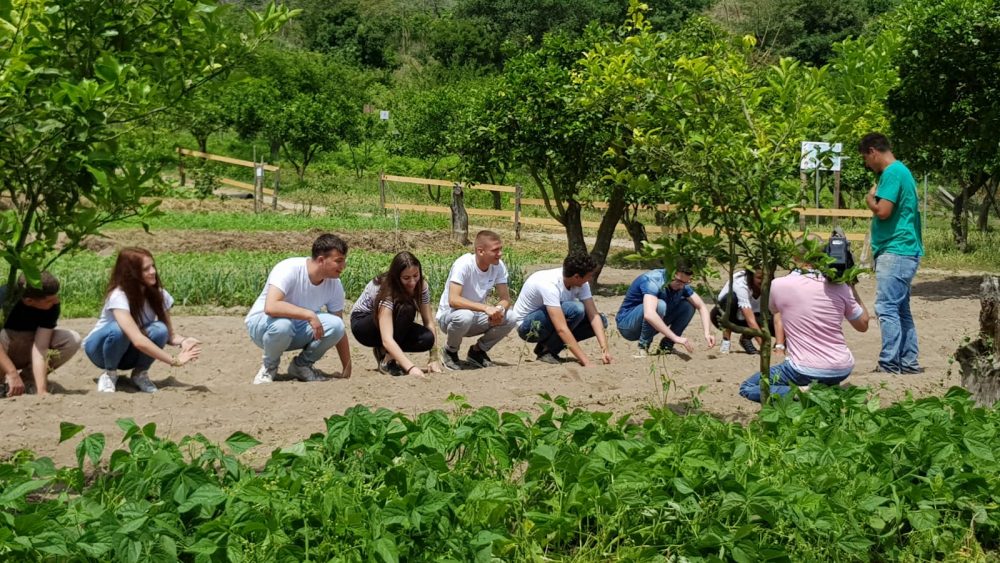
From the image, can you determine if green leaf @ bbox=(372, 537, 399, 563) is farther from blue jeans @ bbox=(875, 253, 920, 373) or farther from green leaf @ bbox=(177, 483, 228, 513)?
blue jeans @ bbox=(875, 253, 920, 373)

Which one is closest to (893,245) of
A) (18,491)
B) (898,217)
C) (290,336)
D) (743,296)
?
(898,217)

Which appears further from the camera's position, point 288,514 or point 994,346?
point 994,346

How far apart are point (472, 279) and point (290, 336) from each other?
1.46 meters

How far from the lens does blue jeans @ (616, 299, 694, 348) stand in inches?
337

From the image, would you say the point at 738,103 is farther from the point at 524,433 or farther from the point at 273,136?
the point at 273,136

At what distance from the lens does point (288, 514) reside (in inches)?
146

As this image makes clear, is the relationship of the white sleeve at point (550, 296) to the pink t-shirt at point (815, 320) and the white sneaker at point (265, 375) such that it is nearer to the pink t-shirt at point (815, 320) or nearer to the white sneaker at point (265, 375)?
the white sneaker at point (265, 375)

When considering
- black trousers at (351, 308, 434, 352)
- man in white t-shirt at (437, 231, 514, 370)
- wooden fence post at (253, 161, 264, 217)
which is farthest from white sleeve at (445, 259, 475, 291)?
wooden fence post at (253, 161, 264, 217)

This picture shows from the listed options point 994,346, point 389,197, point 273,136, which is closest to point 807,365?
point 994,346

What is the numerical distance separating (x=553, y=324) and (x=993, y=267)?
11056 millimetres

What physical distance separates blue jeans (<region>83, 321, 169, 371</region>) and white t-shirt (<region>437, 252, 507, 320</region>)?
2050mm

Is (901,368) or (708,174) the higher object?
(708,174)

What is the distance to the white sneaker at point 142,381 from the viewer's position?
7285 millimetres

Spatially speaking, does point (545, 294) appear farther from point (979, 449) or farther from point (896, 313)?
point (979, 449)
